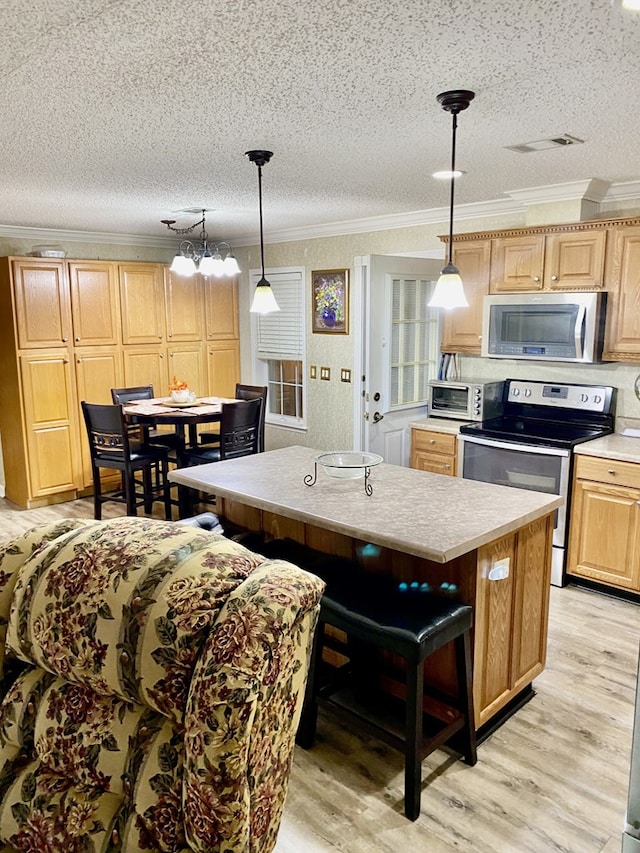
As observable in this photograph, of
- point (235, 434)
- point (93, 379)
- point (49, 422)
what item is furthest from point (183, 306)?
point (235, 434)

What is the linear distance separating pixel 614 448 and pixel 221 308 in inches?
168

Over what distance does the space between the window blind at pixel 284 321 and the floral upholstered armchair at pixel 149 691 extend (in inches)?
190

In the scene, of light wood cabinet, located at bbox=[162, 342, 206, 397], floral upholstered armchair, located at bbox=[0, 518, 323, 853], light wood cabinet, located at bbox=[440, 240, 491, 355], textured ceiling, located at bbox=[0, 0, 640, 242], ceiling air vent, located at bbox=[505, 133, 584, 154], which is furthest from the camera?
light wood cabinet, located at bbox=[162, 342, 206, 397]

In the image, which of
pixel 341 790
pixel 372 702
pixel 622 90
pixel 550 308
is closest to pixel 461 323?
pixel 550 308

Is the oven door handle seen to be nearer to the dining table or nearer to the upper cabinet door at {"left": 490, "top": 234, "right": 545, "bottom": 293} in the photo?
the upper cabinet door at {"left": 490, "top": 234, "right": 545, "bottom": 293}

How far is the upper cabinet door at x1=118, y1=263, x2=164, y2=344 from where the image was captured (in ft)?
19.5

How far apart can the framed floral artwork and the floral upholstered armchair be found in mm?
4387

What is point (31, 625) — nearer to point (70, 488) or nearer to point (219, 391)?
point (70, 488)

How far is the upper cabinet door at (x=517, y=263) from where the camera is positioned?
408cm

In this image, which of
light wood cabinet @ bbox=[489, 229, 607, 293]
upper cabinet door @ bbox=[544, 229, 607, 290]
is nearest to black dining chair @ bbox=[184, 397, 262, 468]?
light wood cabinet @ bbox=[489, 229, 607, 293]

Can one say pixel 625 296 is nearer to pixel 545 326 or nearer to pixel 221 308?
pixel 545 326

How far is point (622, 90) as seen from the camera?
219cm

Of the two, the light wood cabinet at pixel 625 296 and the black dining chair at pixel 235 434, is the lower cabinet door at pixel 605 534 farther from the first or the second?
the black dining chair at pixel 235 434

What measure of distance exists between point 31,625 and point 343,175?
2.95 m
